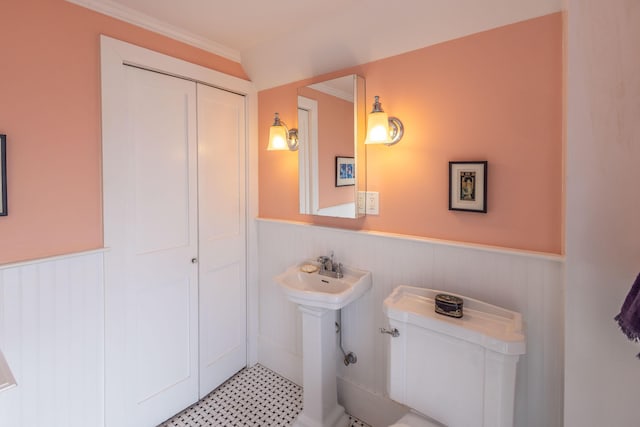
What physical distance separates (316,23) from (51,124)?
145 cm

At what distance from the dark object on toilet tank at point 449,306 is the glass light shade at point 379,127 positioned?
84 cm

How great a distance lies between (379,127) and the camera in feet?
5.13

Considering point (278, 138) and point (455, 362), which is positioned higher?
point (278, 138)

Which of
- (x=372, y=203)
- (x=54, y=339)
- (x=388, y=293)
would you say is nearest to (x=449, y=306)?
(x=388, y=293)

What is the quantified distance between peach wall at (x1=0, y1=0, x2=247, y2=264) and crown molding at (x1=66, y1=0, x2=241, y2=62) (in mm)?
37


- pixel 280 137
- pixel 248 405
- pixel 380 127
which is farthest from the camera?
pixel 280 137

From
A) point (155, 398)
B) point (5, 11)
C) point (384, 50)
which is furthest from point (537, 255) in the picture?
point (5, 11)

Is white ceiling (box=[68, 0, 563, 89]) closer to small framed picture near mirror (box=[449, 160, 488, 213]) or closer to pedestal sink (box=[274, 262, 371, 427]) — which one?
small framed picture near mirror (box=[449, 160, 488, 213])

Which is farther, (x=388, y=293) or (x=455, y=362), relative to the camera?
(x=388, y=293)

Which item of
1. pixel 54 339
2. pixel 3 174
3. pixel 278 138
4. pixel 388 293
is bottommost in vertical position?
pixel 54 339

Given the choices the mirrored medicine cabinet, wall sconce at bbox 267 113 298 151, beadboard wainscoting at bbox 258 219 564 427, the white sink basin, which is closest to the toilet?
beadboard wainscoting at bbox 258 219 564 427

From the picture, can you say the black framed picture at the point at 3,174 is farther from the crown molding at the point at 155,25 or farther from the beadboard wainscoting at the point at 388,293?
the beadboard wainscoting at the point at 388,293

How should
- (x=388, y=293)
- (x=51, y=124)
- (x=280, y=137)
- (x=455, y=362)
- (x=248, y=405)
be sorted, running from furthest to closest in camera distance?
(x=280, y=137)
(x=248, y=405)
(x=388, y=293)
(x=51, y=124)
(x=455, y=362)

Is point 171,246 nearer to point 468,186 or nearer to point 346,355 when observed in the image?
point 346,355
